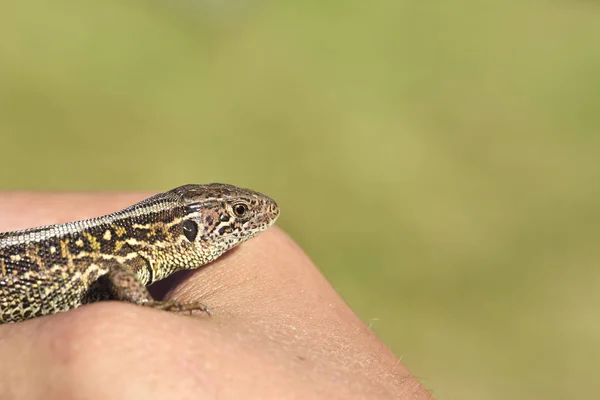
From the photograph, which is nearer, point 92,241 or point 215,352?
point 215,352

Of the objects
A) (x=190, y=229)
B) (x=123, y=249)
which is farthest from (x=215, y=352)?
(x=190, y=229)

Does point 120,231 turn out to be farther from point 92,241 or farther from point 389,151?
point 389,151

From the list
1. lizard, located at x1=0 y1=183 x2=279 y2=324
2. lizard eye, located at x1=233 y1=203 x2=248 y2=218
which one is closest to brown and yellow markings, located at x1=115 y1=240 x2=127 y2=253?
lizard, located at x1=0 y1=183 x2=279 y2=324

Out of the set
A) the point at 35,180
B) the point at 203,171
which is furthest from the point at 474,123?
the point at 35,180

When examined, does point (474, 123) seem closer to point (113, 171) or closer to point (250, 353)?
point (113, 171)

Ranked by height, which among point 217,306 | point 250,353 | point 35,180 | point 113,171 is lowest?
point 35,180

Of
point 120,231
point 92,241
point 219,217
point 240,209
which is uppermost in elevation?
point 240,209

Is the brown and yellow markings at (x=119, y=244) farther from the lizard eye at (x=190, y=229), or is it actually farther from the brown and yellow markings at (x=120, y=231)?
the lizard eye at (x=190, y=229)
